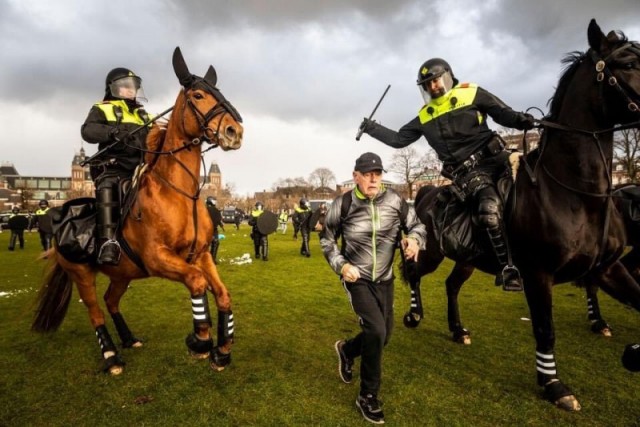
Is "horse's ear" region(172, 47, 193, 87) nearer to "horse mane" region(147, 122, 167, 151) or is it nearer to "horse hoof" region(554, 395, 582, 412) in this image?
"horse mane" region(147, 122, 167, 151)

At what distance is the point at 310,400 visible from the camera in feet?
13.0

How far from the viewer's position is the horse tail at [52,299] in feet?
18.8

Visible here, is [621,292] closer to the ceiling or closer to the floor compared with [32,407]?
closer to the ceiling

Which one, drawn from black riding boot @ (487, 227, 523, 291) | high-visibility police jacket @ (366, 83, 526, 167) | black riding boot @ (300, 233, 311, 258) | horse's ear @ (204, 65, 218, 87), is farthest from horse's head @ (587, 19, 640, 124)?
black riding boot @ (300, 233, 311, 258)

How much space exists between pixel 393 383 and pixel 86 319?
19.7 ft

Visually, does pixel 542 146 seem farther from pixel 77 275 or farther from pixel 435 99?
pixel 77 275

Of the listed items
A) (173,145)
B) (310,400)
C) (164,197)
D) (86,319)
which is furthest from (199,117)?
(86,319)

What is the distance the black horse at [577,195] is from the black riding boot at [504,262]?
7 cm

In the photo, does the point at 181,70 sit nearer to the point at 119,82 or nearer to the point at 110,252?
the point at 119,82

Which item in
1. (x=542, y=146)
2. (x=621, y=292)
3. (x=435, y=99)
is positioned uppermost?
(x=435, y=99)

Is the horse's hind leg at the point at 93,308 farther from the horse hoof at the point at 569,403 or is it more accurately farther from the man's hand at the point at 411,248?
the horse hoof at the point at 569,403

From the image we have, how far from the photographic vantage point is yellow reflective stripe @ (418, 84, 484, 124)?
4816 mm

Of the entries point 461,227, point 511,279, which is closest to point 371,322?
point 511,279

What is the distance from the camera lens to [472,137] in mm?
4879
